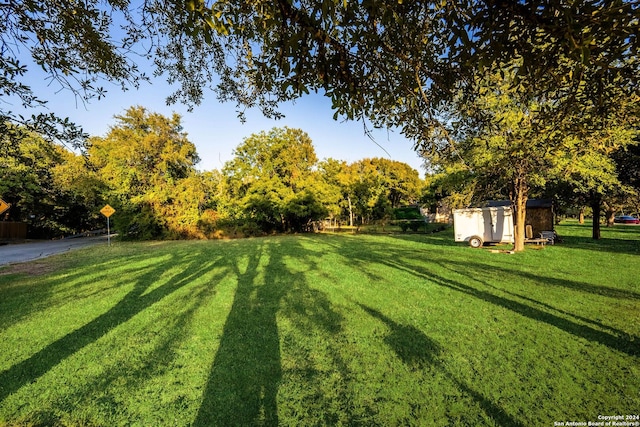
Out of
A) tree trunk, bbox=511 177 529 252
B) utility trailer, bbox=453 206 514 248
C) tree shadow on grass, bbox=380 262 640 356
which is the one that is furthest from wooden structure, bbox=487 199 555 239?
tree shadow on grass, bbox=380 262 640 356

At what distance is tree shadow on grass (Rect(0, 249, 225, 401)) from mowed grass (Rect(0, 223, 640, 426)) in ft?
0.10

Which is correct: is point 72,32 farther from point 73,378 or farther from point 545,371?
point 545,371

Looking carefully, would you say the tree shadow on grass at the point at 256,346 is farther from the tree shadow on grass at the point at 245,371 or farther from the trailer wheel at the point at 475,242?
the trailer wheel at the point at 475,242

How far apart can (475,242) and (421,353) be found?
614 inches

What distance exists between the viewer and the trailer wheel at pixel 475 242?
57.6 ft

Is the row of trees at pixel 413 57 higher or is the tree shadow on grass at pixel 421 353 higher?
the row of trees at pixel 413 57

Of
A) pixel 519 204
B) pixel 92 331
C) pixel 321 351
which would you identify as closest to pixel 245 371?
pixel 321 351

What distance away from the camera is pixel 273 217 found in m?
31.6

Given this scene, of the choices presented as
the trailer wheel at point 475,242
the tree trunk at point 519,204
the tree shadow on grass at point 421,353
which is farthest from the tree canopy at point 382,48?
the trailer wheel at point 475,242

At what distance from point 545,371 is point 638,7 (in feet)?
12.7

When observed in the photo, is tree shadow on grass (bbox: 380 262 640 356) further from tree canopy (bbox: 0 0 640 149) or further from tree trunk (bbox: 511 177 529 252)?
tree trunk (bbox: 511 177 529 252)

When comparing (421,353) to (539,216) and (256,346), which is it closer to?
(256,346)

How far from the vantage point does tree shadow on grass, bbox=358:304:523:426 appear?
2941 mm

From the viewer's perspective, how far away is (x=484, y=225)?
717 inches
